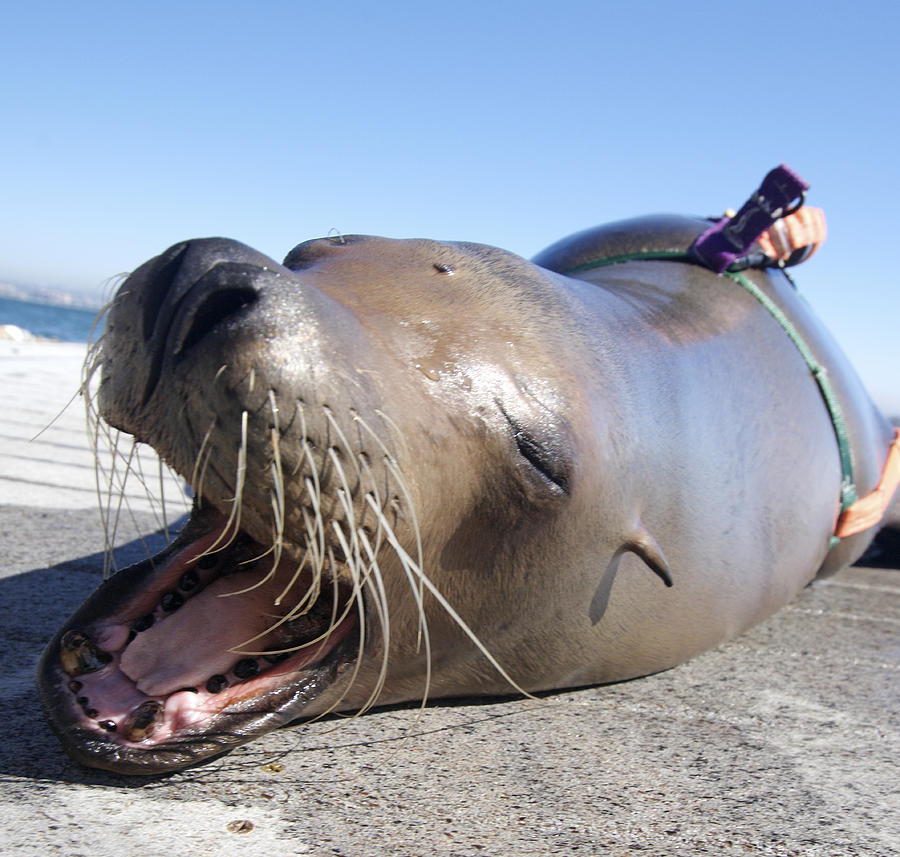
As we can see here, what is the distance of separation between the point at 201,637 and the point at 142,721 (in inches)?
8.9

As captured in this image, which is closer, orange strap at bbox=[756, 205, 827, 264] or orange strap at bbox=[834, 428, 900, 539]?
orange strap at bbox=[834, 428, 900, 539]

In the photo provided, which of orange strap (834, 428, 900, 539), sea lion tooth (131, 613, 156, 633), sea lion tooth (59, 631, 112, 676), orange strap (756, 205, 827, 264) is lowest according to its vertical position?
orange strap (834, 428, 900, 539)

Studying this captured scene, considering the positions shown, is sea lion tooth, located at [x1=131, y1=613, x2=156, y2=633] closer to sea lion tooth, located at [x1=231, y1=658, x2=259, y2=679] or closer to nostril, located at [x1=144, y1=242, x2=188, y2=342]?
sea lion tooth, located at [x1=231, y1=658, x2=259, y2=679]

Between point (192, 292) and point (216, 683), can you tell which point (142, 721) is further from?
point (192, 292)

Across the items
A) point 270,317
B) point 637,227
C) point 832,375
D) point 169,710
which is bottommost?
point 169,710

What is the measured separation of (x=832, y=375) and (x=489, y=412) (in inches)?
Result: 83.5

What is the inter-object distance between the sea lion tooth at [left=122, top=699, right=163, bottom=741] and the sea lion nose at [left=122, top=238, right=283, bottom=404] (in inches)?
21.9

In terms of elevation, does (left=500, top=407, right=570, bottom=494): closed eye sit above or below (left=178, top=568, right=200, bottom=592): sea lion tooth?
above

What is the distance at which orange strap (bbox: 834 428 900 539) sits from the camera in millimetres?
3418

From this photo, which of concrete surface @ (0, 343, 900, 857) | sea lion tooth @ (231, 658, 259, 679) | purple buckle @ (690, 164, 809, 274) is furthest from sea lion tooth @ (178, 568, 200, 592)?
purple buckle @ (690, 164, 809, 274)

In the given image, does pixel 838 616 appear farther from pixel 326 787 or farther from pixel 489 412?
pixel 326 787

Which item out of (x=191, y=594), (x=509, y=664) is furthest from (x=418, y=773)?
(x=191, y=594)

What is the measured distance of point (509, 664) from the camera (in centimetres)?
220

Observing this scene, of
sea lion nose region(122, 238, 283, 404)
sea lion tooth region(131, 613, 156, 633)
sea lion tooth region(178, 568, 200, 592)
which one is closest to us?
sea lion nose region(122, 238, 283, 404)
